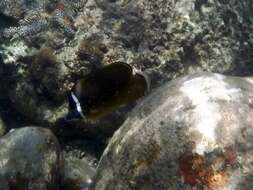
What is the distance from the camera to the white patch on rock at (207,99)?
2289mm

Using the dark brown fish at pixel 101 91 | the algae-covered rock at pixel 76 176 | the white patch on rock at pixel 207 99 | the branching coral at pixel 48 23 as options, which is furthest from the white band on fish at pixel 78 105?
the branching coral at pixel 48 23

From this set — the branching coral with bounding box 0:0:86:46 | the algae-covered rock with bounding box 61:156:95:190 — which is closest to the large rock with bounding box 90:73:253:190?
the algae-covered rock with bounding box 61:156:95:190

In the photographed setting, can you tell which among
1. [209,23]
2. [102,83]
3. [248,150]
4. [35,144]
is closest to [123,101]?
[102,83]

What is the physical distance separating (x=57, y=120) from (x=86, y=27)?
122 cm

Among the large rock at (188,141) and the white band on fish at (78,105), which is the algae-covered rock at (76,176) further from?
the white band on fish at (78,105)

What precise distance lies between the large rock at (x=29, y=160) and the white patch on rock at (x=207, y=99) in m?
1.88

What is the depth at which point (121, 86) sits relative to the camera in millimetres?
2309

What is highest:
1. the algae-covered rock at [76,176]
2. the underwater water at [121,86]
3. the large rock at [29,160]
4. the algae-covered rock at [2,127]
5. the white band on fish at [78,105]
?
the white band on fish at [78,105]

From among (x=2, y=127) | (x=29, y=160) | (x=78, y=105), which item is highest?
(x=78, y=105)

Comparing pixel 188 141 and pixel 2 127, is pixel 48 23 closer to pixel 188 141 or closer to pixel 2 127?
pixel 2 127

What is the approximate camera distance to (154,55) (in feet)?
14.2

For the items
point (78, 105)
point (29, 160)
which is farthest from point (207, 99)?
point (29, 160)

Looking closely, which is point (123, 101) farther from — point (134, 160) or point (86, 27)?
point (86, 27)

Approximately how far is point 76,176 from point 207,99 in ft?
7.46
